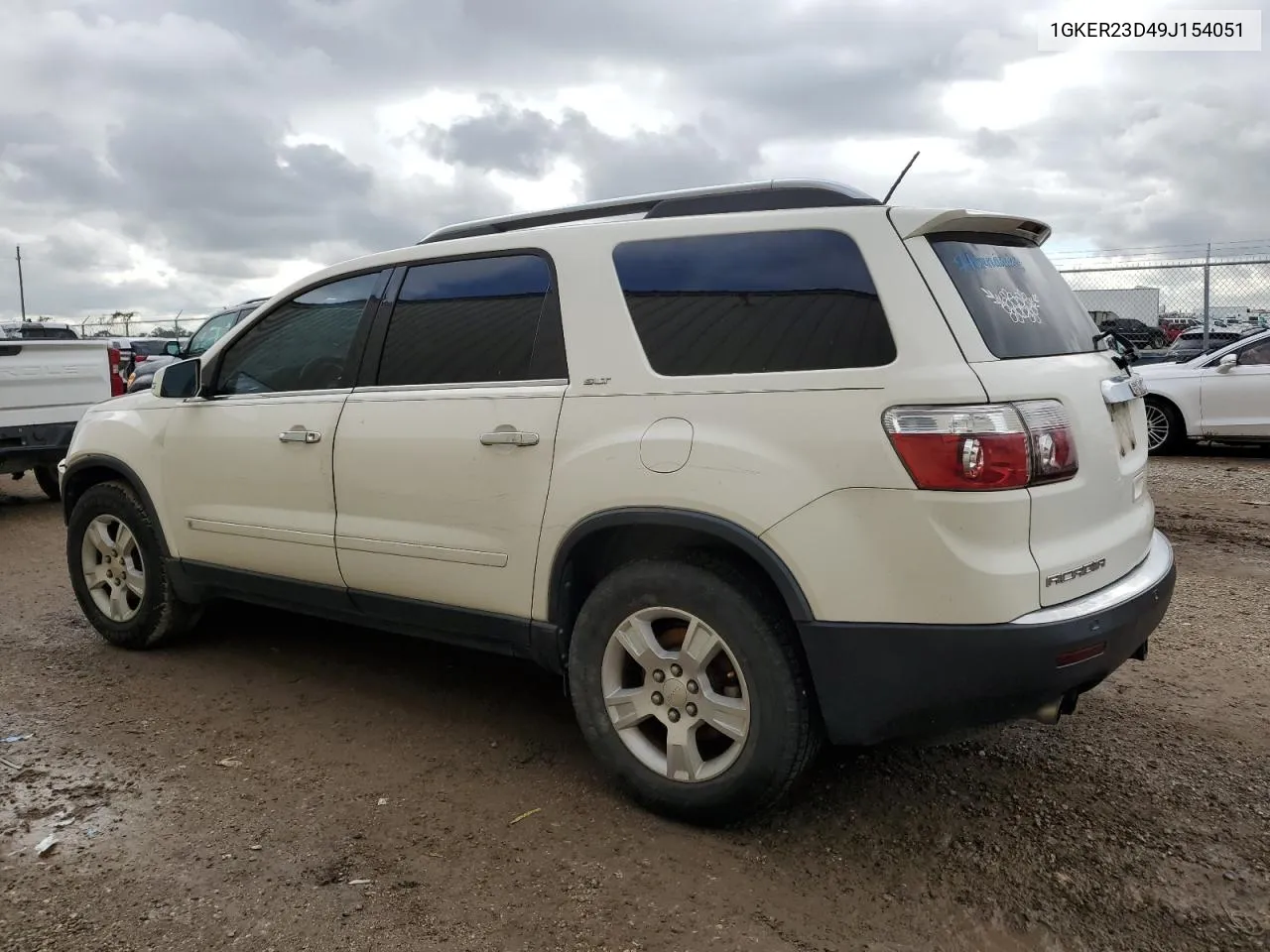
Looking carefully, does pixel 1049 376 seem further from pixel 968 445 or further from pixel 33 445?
pixel 33 445

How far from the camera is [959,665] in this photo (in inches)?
105

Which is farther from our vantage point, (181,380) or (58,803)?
(181,380)

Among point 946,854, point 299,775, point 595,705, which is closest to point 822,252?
point 595,705

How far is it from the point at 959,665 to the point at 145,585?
383 cm

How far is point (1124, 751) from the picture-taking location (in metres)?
3.61

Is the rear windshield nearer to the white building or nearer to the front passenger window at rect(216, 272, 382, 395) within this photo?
the front passenger window at rect(216, 272, 382, 395)

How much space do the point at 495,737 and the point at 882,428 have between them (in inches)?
79.3

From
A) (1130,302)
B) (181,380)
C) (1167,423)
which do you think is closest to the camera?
(181,380)

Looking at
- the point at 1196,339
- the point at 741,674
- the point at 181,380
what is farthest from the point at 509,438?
the point at 1196,339

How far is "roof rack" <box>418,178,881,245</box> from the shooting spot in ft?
10.3

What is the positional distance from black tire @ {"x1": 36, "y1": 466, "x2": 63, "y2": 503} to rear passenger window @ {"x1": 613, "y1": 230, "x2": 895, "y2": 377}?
860 centimetres

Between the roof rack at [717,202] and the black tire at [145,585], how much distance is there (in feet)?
7.49

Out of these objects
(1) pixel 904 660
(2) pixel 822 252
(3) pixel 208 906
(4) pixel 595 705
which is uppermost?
(2) pixel 822 252

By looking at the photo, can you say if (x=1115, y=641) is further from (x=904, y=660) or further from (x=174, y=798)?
(x=174, y=798)
